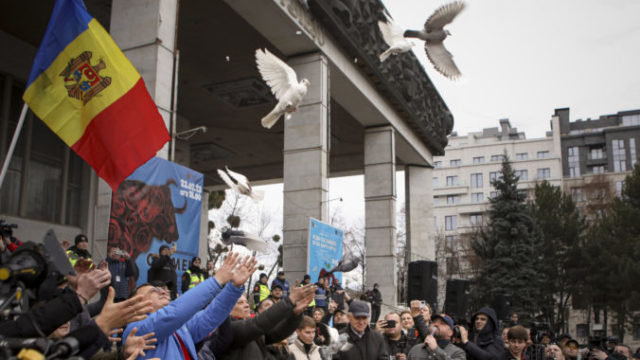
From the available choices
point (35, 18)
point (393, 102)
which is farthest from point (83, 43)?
point (393, 102)

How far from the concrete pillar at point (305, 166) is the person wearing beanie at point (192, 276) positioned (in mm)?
6153

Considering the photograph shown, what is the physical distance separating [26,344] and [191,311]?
1.62m

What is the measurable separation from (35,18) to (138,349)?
1895 cm

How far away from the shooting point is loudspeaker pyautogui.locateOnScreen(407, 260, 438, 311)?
9.46 m

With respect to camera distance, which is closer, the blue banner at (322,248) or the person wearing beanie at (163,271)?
the person wearing beanie at (163,271)

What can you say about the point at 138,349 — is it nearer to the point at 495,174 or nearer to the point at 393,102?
the point at 393,102

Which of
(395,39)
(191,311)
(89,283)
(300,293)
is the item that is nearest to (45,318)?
(89,283)

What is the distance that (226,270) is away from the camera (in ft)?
13.0

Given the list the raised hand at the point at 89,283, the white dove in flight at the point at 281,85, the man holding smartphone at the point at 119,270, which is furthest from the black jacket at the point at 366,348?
the white dove in flight at the point at 281,85

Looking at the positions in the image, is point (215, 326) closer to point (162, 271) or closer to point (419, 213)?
point (162, 271)

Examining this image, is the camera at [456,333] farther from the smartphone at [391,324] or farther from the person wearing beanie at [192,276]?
the person wearing beanie at [192,276]

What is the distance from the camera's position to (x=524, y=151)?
281 ft

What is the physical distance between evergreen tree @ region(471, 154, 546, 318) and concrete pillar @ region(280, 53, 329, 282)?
20182 millimetres

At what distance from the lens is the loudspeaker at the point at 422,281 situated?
372 inches
